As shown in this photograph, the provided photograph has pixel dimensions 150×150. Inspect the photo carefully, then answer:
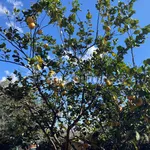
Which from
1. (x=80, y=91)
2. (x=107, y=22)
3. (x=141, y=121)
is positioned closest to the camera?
(x=141, y=121)

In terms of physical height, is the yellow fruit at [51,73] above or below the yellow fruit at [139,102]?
above

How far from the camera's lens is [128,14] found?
4449mm

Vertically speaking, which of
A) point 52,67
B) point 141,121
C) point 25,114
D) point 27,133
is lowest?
point 141,121

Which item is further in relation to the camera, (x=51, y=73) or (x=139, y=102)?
(x=51, y=73)

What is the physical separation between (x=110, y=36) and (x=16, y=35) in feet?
5.00

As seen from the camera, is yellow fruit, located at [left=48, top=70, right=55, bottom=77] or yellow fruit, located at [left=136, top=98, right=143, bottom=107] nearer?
yellow fruit, located at [left=136, top=98, right=143, bottom=107]

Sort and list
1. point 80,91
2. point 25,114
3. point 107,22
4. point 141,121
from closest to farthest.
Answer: point 141,121
point 80,91
point 107,22
point 25,114

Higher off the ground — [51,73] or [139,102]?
[51,73]

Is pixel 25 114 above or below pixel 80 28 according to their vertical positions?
below

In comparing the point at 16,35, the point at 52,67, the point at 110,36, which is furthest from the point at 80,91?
the point at 16,35

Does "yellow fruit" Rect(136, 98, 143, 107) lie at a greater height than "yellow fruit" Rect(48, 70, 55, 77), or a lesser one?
lesser

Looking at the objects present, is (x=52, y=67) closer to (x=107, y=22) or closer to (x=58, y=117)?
(x=58, y=117)

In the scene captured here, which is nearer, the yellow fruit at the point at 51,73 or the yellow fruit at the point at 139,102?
the yellow fruit at the point at 139,102

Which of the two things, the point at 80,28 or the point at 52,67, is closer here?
the point at 52,67
